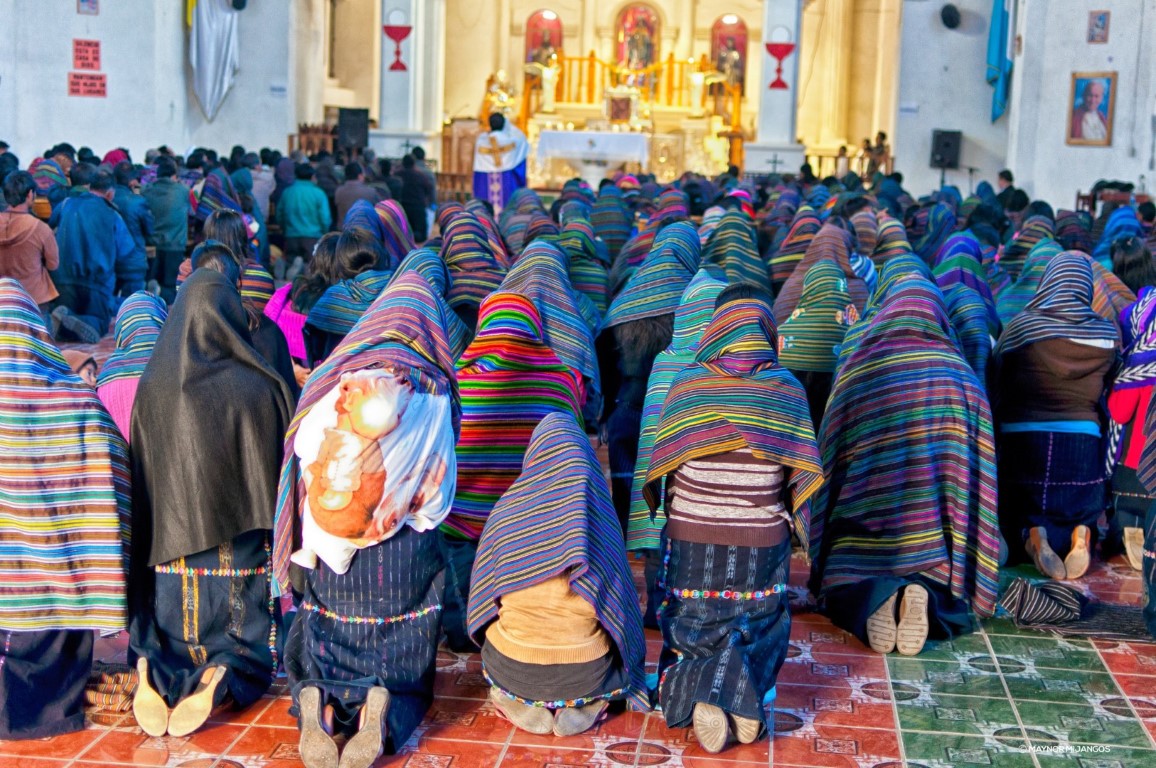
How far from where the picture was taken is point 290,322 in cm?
650

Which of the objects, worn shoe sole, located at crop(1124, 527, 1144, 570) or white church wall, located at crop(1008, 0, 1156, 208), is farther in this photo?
white church wall, located at crop(1008, 0, 1156, 208)

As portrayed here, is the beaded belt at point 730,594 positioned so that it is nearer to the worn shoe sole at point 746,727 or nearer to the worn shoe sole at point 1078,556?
the worn shoe sole at point 746,727

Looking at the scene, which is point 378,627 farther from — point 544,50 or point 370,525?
point 544,50

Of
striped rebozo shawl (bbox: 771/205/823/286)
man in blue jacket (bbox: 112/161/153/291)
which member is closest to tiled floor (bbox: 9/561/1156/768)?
striped rebozo shawl (bbox: 771/205/823/286)

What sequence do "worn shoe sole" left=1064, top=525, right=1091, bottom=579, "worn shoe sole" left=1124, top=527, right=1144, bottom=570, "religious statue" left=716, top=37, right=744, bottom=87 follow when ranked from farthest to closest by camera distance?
"religious statue" left=716, top=37, right=744, bottom=87 < "worn shoe sole" left=1124, top=527, right=1144, bottom=570 < "worn shoe sole" left=1064, top=525, right=1091, bottom=579

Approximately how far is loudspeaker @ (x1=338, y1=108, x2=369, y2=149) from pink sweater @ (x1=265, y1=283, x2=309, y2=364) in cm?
1286

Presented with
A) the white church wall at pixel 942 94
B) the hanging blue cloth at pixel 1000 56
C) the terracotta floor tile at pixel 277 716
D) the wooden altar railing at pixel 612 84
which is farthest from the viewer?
the wooden altar railing at pixel 612 84

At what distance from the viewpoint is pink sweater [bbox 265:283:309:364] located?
21.1 ft

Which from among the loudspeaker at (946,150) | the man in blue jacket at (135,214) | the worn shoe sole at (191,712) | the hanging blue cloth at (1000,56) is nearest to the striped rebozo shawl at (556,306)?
the worn shoe sole at (191,712)

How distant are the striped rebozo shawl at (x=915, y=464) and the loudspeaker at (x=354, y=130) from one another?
584 inches

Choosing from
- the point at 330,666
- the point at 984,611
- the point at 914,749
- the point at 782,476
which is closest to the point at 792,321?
the point at 984,611

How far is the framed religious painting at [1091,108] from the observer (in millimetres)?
15922

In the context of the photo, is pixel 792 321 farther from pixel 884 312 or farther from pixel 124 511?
pixel 124 511

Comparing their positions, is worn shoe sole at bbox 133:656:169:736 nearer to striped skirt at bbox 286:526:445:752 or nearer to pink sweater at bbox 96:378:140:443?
striped skirt at bbox 286:526:445:752
